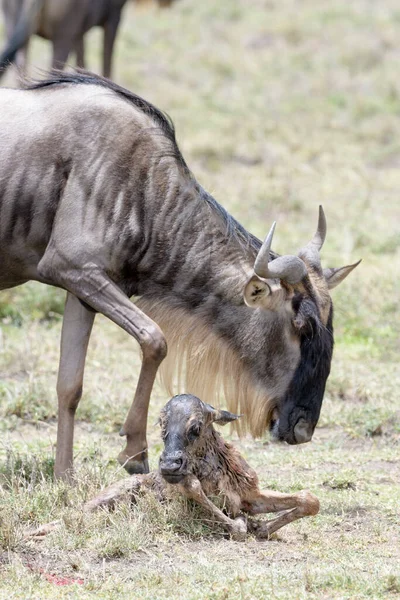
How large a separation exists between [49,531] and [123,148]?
1844 millimetres

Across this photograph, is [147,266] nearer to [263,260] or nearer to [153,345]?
[153,345]

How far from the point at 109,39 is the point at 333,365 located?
5826 millimetres

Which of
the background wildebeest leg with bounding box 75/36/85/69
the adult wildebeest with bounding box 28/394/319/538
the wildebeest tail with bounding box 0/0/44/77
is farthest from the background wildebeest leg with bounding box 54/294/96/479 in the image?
the background wildebeest leg with bounding box 75/36/85/69

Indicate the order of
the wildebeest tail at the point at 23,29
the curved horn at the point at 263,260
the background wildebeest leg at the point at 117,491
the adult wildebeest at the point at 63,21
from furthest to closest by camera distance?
1. the adult wildebeest at the point at 63,21
2. the wildebeest tail at the point at 23,29
3. the curved horn at the point at 263,260
4. the background wildebeest leg at the point at 117,491

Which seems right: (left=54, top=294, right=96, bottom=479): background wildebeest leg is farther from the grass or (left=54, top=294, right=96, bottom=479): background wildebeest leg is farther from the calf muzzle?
the calf muzzle

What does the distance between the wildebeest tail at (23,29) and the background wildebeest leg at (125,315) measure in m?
4.40

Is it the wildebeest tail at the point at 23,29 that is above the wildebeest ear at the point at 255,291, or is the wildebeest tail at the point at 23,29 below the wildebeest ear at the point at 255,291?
below

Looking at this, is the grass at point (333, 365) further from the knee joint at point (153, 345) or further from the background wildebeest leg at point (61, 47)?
the background wildebeest leg at point (61, 47)

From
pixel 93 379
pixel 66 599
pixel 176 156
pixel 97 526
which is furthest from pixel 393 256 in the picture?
pixel 66 599

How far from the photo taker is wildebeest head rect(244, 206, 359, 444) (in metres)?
5.29

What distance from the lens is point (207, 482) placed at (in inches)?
192

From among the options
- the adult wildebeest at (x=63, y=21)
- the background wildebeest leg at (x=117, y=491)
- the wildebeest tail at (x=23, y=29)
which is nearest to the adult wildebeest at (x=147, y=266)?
the background wildebeest leg at (x=117, y=491)

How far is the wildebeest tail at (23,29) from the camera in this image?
9.54 meters

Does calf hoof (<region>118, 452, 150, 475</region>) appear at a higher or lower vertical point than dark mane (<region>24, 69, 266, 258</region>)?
lower
